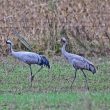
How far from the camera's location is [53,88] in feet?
45.2

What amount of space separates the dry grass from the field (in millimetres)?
1108

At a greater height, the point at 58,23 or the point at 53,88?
the point at 58,23

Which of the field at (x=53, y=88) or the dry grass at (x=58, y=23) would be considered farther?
the dry grass at (x=58, y=23)

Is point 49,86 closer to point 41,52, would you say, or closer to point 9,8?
point 41,52

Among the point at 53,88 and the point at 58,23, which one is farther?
the point at 58,23

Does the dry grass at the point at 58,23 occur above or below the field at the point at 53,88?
above

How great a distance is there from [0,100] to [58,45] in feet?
25.0

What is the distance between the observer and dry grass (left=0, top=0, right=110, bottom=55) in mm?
19297

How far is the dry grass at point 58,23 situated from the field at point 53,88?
1108 millimetres

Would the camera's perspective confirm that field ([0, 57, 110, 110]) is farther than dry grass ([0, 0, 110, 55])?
No

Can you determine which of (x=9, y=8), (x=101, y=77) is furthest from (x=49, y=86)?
(x=9, y=8)

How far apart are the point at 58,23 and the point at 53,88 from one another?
617 cm

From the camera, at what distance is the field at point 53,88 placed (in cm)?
1098

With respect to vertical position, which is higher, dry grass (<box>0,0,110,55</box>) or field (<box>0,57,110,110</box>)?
dry grass (<box>0,0,110,55</box>)
